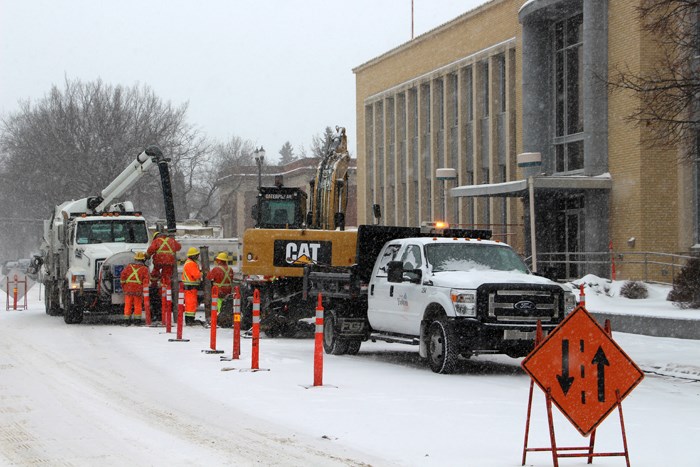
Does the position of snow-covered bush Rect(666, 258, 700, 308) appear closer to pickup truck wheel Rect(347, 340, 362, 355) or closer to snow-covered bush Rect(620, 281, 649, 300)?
snow-covered bush Rect(620, 281, 649, 300)

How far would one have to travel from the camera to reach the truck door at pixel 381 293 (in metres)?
17.5

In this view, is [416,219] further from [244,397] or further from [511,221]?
[244,397]

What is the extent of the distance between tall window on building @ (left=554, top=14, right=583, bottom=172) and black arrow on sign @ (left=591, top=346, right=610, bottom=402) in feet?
86.5

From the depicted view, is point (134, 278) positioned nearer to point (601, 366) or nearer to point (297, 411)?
point (297, 411)

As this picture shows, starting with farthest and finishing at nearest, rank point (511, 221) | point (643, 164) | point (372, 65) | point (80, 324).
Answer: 1. point (372, 65)
2. point (511, 221)
3. point (643, 164)
4. point (80, 324)

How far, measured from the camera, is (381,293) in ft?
58.1

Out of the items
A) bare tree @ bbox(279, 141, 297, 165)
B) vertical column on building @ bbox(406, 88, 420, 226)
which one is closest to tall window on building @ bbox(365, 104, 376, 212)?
vertical column on building @ bbox(406, 88, 420, 226)

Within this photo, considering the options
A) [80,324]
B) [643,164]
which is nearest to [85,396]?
[80,324]

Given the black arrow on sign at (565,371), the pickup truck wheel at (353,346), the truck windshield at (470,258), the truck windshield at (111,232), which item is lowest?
the pickup truck wheel at (353,346)

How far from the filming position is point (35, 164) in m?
60.4

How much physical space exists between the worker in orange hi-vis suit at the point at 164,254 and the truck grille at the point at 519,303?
40.5ft

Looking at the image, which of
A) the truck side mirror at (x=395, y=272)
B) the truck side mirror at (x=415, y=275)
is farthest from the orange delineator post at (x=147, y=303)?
the truck side mirror at (x=415, y=275)

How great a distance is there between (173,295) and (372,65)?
88.8 feet

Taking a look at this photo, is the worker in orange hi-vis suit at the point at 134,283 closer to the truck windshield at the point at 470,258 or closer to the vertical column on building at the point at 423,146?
the truck windshield at the point at 470,258
